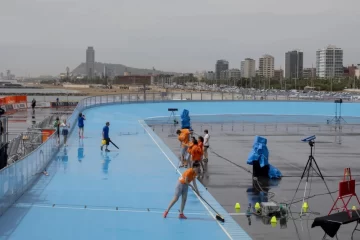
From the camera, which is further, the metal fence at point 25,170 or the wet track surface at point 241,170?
the metal fence at point 25,170

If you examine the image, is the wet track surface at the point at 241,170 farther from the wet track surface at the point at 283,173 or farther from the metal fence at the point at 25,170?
the metal fence at the point at 25,170

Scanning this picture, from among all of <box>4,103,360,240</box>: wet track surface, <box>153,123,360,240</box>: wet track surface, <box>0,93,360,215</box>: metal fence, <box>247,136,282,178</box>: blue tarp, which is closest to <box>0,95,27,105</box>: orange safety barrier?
<box>4,103,360,240</box>: wet track surface

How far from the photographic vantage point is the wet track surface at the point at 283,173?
11633 millimetres

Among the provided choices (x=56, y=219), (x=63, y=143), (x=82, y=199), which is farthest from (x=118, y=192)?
(x=63, y=143)

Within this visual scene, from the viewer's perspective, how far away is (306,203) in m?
13.6

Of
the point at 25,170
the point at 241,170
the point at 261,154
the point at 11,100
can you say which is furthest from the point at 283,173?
the point at 11,100

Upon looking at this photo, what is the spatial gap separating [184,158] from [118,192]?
5408mm

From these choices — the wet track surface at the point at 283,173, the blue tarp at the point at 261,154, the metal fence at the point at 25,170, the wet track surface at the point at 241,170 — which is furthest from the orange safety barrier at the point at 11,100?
the blue tarp at the point at 261,154

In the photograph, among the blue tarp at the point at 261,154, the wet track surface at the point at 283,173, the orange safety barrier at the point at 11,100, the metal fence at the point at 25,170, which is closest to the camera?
the wet track surface at the point at 283,173

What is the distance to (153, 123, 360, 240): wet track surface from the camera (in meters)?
11.6

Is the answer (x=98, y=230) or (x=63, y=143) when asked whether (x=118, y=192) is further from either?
(x=63, y=143)

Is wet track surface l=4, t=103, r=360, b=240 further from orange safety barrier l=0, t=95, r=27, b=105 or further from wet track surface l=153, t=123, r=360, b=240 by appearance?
orange safety barrier l=0, t=95, r=27, b=105

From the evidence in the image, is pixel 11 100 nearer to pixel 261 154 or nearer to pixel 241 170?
pixel 241 170

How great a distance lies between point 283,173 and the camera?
62.7 feet
